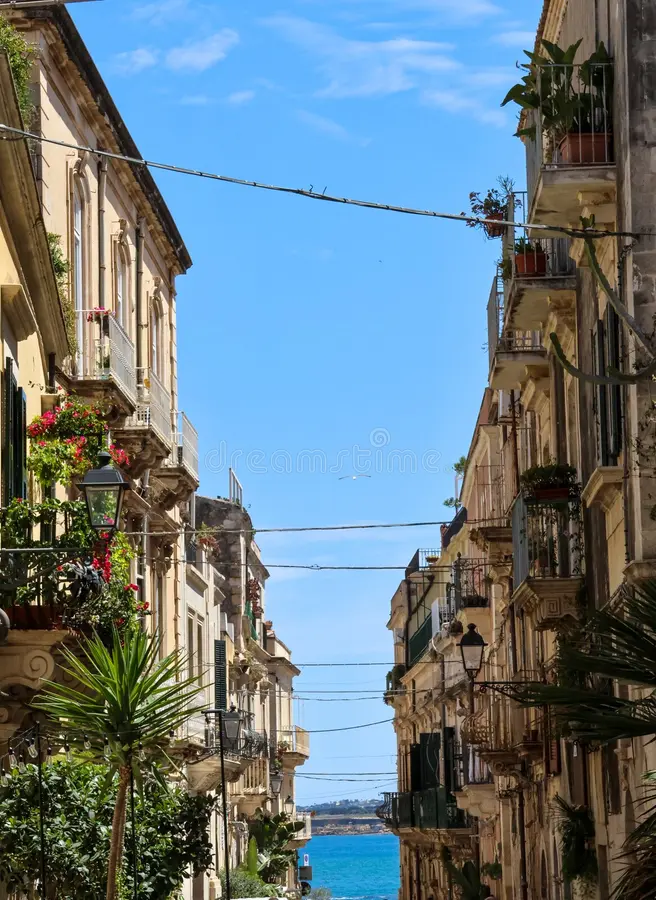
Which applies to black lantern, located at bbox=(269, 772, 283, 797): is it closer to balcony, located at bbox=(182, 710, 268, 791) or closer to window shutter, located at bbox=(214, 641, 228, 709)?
window shutter, located at bbox=(214, 641, 228, 709)

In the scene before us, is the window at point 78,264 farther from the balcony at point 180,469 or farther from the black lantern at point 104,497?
the black lantern at point 104,497

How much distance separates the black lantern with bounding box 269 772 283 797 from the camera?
54.0 metres

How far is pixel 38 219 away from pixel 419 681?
Result: 131ft

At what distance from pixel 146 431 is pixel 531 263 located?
6728 millimetres

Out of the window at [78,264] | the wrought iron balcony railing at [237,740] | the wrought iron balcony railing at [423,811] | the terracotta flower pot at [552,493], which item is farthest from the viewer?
the wrought iron balcony railing at [423,811]

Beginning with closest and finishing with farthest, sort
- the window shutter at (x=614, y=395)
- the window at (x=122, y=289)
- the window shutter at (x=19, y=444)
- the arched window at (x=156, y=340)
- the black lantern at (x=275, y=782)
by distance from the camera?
Answer: 1. the window shutter at (x=614, y=395)
2. the window shutter at (x=19, y=444)
3. the window at (x=122, y=289)
4. the arched window at (x=156, y=340)
5. the black lantern at (x=275, y=782)

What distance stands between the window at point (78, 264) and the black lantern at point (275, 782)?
107ft

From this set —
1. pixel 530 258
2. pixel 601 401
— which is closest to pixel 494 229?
pixel 530 258

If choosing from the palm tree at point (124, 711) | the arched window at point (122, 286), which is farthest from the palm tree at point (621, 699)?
the arched window at point (122, 286)

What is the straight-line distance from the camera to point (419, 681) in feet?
182

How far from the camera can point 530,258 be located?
2036 cm

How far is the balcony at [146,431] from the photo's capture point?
24.4 meters

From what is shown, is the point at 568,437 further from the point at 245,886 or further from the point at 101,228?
the point at 245,886

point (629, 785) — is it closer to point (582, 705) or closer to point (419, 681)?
point (582, 705)
